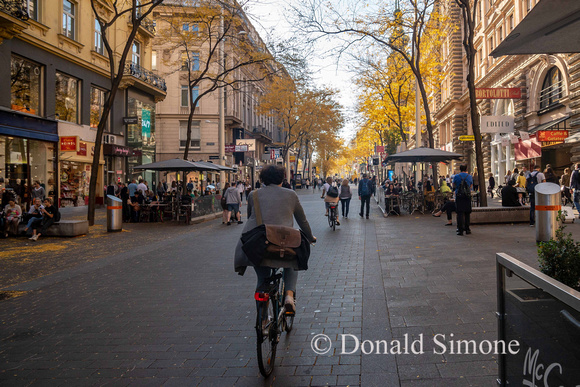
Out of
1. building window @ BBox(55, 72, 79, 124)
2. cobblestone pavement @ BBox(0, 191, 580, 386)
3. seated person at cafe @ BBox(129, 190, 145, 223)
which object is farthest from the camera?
building window @ BBox(55, 72, 79, 124)

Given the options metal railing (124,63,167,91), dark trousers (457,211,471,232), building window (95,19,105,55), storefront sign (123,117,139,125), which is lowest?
dark trousers (457,211,471,232)

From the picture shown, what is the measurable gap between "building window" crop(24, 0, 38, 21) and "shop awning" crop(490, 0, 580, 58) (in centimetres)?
2160

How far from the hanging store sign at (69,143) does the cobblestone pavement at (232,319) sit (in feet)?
44.9

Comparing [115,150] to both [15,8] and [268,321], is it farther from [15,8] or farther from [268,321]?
[268,321]

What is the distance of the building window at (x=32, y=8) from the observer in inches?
783

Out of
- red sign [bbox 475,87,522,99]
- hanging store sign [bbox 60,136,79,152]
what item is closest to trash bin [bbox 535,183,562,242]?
red sign [bbox 475,87,522,99]

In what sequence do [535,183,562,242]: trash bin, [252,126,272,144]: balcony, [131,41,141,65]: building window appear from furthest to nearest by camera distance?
1. [252,126,272,144]: balcony
2. [131,41,141,65]: building window
3. [535,183,562,242]: trash bin

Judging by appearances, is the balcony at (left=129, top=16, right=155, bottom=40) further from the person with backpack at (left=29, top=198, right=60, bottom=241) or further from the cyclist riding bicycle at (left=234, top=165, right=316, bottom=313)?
the cyclist riding bicycle at (left=234, top=165, right=316, bottom=313)

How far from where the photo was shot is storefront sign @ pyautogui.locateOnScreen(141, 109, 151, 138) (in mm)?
31219

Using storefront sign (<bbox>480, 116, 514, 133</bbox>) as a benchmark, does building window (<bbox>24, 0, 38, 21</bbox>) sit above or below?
above

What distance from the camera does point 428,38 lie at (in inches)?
934

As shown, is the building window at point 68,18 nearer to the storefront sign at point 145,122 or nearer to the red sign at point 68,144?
the red sign at point 68,144

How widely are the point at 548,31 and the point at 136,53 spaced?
101 feet

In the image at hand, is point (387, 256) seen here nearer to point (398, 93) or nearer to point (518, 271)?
point (518, 271)
